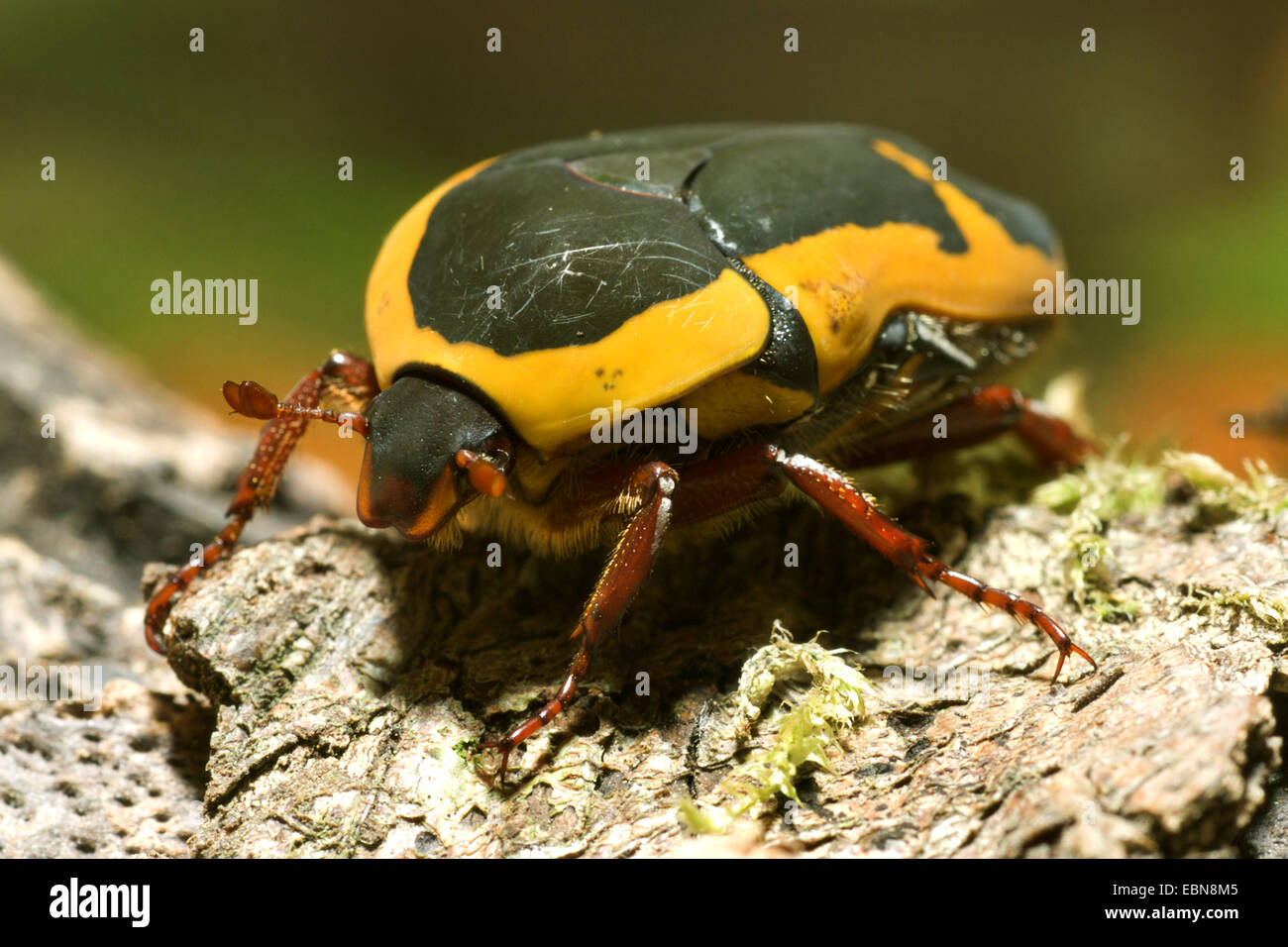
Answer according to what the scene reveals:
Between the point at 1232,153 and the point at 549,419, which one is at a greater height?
the point at 1232,153

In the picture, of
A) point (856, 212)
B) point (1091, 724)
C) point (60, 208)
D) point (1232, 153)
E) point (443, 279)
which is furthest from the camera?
point (60, 208)

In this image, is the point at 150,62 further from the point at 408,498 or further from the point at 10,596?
the point at 408,498

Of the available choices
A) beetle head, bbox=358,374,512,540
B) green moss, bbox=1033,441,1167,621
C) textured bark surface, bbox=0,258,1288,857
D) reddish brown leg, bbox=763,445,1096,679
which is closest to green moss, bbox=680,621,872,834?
textured bark surface, bbox=0,258,1288,857

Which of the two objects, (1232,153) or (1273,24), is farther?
(1232,153)

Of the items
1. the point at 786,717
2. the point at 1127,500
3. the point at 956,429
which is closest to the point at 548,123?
the point at 956,429

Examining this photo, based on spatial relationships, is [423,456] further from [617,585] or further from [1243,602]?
Result: [1243,602]

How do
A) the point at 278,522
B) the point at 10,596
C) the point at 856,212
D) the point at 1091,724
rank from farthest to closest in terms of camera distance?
the point at 278,522
the point at 10,596
the point at 856,212
the point at 1091,724
